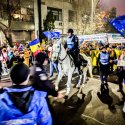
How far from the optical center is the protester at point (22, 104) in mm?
2990

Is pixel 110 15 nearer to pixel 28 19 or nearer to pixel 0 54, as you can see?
pixel 28 19

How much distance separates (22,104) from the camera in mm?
2990

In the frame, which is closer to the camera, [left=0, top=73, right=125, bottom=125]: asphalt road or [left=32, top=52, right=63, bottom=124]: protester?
[left=32, top=52, right=63, bottom=124]: protester

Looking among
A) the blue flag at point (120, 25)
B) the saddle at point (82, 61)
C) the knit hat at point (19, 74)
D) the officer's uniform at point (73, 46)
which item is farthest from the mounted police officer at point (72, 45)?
the knit hat at point (19, 74)

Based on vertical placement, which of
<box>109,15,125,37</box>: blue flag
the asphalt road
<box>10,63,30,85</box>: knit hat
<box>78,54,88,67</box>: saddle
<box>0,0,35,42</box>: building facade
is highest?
<box>0,0,35,42</box>: building facade

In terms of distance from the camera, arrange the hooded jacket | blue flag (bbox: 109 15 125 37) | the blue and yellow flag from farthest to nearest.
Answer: the blue and yellow flag < blue flag (bbox: 109 15 125 37) < the hooded jacket

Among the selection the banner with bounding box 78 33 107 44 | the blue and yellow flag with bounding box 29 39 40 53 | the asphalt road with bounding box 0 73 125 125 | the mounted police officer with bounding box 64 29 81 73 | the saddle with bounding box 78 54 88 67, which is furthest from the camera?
the banner with bounding box 78 33 107 44

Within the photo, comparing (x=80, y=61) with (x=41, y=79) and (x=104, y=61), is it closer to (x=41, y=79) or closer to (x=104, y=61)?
(x=104, y=61)

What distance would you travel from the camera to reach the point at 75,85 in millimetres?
13398

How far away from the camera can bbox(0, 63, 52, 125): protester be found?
299 cm

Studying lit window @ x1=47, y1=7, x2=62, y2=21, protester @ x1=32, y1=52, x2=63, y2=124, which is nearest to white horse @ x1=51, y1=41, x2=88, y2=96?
protester @ x1=32, y1=52, x2=63, y2=124

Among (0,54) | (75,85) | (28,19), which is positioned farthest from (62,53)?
(28,19)

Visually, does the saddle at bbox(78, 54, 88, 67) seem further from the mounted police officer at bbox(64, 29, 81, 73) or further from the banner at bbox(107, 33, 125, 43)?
the banner at bbox(107, 33, 125, 43)

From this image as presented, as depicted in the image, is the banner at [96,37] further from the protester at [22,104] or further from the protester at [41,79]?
the protester at [22,104]
